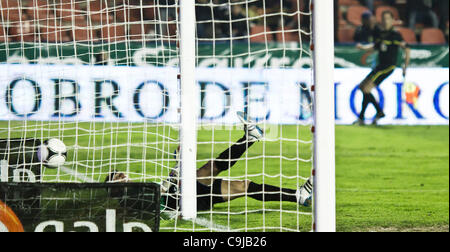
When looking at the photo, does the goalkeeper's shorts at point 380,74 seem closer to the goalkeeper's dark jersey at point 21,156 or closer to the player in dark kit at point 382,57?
the player in dark kit at point 382,57

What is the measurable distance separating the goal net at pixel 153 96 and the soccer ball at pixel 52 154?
0.07 metres

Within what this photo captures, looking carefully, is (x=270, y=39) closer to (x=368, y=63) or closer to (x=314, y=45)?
(x=368, y=63)

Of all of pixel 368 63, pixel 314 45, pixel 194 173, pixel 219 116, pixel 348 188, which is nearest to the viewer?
pixel 314 45

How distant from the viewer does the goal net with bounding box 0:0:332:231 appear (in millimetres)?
4445

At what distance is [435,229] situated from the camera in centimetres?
438

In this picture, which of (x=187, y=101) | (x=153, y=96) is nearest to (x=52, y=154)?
(x=187, y=101)

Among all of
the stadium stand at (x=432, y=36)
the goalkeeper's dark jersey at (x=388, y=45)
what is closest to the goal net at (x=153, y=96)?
the goalkeeper's dark jersey at (x=388, y=45)

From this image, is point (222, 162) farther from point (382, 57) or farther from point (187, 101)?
point (382, 57)

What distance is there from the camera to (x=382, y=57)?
10312 mm

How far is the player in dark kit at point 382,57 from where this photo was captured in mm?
9641

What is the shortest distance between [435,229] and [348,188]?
1.52m

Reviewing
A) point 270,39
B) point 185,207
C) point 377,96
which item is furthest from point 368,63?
point 185,207

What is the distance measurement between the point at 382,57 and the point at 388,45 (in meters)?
0.30

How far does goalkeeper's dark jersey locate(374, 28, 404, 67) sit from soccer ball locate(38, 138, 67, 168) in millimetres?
6643
